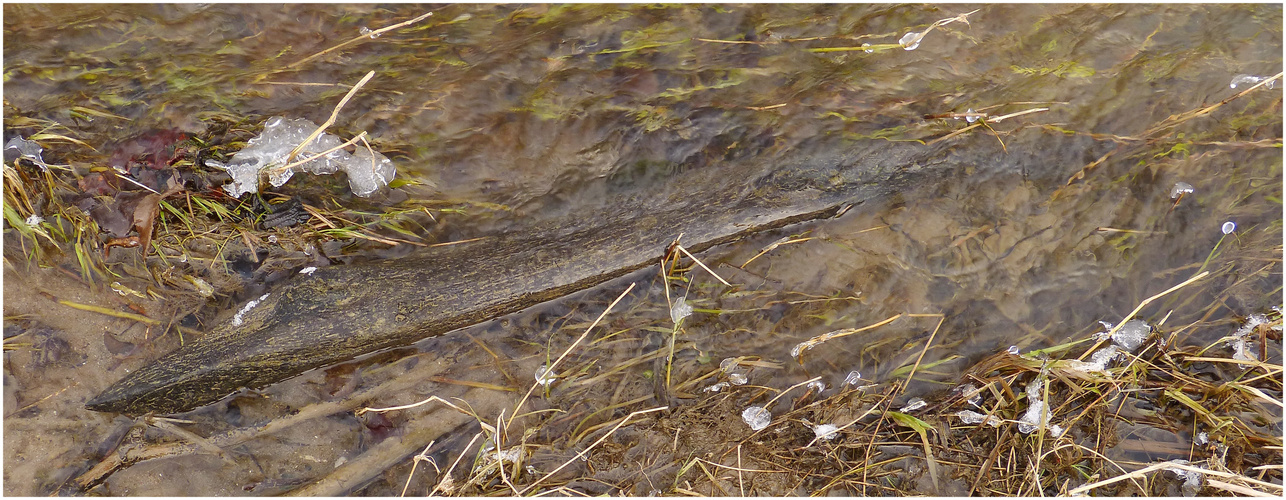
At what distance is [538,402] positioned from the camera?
316cm

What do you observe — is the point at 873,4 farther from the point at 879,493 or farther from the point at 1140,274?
the point at 879,493

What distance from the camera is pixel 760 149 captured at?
307cm

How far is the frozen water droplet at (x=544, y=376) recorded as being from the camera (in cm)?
313

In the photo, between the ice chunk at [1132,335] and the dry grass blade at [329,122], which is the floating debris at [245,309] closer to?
the dry grass blade at [329,122]

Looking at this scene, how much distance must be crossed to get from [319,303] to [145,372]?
85 centimetres

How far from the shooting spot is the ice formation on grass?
9.16 feet

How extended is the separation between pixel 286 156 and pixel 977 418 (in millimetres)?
3432

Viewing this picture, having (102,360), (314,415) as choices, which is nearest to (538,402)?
(314,415)

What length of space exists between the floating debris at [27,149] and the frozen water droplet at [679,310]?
9.24ft

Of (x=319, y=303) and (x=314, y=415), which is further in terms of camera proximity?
(x=314, y=415)

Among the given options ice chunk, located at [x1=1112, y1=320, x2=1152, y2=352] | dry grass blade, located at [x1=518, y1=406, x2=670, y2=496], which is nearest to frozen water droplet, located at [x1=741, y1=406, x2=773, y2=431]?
dry grass blade, located at [x1=518, y1=406, x2=670, y2=496]

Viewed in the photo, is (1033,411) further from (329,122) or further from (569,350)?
(329,122)

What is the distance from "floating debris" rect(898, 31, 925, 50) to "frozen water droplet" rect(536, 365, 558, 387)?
227cm

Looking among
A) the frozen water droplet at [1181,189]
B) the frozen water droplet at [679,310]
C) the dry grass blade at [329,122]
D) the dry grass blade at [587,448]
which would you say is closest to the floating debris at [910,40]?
the frozen water droplet at [1181,189]
